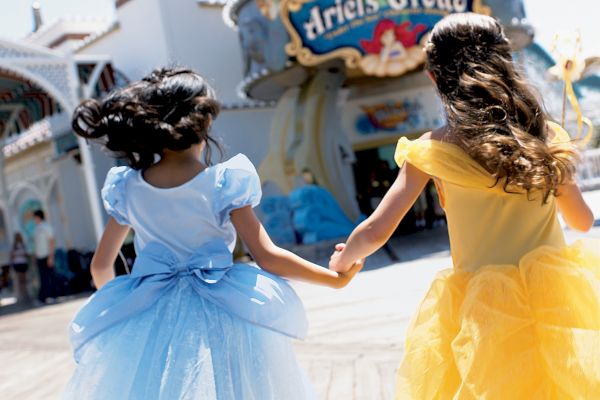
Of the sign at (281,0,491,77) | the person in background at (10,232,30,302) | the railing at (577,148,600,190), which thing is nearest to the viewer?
the sign at (281,0,491,77)

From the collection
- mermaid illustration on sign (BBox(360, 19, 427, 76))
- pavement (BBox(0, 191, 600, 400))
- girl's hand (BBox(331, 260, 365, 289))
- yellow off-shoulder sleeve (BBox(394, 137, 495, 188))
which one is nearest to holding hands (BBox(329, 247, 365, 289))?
girl's hand (BBox(331, 260, 365, 289))

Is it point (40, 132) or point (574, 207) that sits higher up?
point (40, 132)

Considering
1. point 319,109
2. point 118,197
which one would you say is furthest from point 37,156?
point 118,197

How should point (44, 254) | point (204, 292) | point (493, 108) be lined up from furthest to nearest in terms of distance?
point (44, 254)
point (204, 292)
point (493, 108)

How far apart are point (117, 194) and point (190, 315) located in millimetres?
463

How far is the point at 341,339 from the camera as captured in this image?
462 cm

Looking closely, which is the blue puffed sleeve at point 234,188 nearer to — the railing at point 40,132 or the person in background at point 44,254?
the person in background at point 44,254

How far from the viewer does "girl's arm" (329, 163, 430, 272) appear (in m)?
1.89

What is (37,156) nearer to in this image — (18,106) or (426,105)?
(18,106)

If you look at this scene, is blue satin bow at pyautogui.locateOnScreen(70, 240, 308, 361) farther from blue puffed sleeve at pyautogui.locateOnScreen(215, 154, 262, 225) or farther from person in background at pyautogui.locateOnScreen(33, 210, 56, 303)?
person in background at pyautogui.locateOnScreen(33, 210, 56, 303)

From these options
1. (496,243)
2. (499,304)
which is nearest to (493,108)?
(496,243)

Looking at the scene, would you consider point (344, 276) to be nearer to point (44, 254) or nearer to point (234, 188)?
point (234, 188)

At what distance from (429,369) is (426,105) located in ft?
43.1

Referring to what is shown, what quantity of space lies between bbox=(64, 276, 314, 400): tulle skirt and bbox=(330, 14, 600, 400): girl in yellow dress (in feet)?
1.12
